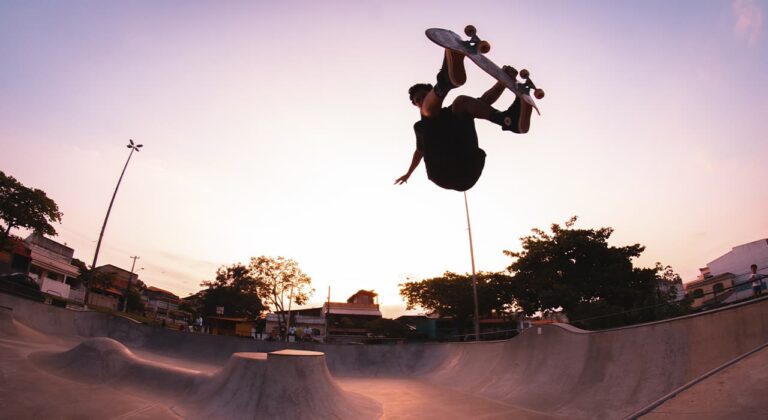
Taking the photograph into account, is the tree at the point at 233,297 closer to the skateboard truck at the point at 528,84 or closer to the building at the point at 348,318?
the building at the point at 348,318

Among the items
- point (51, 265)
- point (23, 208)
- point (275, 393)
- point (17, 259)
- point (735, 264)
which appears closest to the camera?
point (275, 393)

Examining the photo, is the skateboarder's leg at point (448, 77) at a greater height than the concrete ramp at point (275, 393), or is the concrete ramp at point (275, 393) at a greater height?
the skateboarder's leg at point (448, 77)

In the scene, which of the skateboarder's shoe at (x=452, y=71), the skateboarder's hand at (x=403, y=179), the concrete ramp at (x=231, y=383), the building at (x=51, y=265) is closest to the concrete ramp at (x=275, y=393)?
the concrete ramp at (x=231, y=383)

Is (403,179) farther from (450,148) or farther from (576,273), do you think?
(576,273)

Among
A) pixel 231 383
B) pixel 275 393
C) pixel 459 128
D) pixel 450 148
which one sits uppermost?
pixel 459 128

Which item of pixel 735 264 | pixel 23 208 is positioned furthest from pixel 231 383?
pixel 735 264

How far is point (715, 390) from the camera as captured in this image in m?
3.24

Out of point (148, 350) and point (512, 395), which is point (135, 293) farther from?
point (512, 395)

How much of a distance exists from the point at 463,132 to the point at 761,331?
17.7 ft

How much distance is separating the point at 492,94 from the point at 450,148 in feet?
2.65

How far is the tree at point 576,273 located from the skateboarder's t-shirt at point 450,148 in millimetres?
23850

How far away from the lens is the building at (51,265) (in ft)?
118

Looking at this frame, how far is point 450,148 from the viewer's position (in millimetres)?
4035

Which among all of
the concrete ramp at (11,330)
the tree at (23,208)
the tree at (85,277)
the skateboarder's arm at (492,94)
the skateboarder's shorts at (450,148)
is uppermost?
the tree at (23,208)
